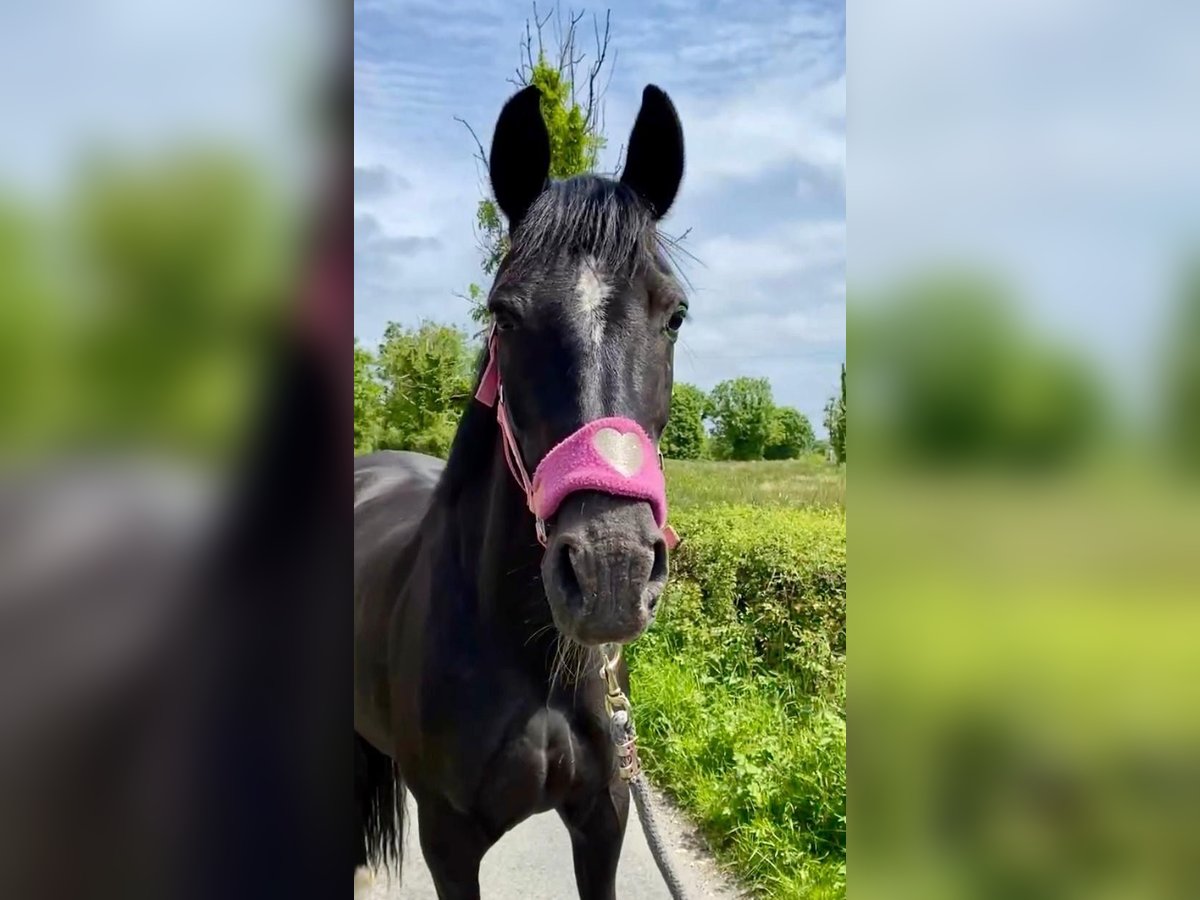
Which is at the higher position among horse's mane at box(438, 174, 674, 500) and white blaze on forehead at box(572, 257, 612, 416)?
horse's mane at box(438, 174, 674, 500)

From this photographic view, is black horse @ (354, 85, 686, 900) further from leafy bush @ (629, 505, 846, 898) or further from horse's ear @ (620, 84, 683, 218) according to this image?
leafy bush @ (629, 505, 846, 898)

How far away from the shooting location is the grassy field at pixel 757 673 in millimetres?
3531

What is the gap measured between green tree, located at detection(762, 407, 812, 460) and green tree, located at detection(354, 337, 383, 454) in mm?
3223

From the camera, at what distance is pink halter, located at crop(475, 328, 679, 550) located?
147 centimetres

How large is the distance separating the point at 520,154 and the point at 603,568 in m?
1.01

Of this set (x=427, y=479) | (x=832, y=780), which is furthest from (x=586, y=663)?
(x=832, y=780)

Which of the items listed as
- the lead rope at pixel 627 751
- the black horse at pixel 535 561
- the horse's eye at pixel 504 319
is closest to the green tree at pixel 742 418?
the black horse at pixel 535 561
